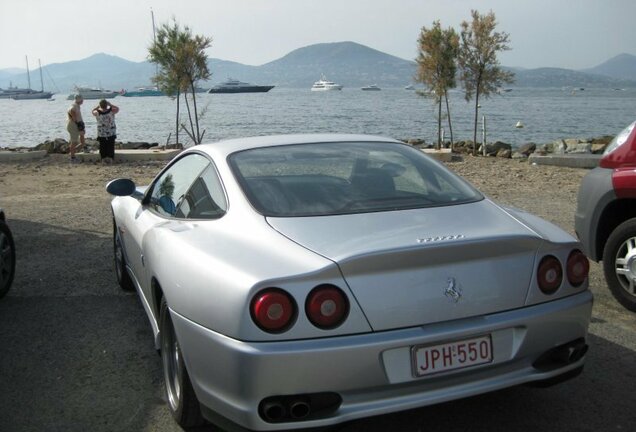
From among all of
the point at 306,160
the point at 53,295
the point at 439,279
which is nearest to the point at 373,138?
the point at 306,160

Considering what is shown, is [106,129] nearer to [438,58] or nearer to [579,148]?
[438,58]

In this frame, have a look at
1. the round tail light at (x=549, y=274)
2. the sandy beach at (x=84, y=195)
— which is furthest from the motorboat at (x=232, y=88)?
the round tail light at (x=549, y=274)

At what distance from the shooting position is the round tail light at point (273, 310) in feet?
8.59

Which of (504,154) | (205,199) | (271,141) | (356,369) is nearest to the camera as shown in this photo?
(356,369)

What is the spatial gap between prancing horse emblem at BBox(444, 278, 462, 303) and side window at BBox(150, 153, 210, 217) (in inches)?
69.1

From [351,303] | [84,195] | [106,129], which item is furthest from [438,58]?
[351,303]

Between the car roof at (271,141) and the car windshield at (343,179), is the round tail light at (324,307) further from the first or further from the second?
the car roof at (271,141)

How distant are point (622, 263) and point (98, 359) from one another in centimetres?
388

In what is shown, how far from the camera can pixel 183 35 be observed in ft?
73.8

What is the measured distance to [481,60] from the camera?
22.2 m

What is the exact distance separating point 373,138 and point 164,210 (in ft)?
4.77

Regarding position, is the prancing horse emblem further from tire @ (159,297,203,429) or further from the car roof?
the car roof

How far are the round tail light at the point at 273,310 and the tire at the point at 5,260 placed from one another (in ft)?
12.5

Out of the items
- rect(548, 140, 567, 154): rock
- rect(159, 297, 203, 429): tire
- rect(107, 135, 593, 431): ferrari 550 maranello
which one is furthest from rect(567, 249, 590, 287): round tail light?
rect(548, 140, 567, 154): rock
